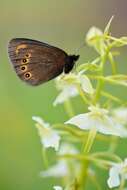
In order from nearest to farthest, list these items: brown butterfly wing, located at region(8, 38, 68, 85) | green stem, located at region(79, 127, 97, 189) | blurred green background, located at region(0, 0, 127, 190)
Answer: green stem, located at region(79, 127, 97, 189) → brown butterfly wing, located at region(8, 38, 68, 85) → blurred green background, located at region(0, 0, 127, 190)

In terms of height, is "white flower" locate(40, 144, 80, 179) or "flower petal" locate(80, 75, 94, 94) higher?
"flower petal" locate(80, 75, 94, 94)

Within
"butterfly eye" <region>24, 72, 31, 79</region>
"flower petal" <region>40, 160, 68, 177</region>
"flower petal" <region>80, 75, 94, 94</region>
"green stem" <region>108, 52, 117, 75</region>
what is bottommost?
"flower petal" <region>40, 160, 68, 177</region>

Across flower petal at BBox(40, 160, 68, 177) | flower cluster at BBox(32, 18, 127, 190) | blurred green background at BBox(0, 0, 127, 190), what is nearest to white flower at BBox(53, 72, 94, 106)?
flower cluster at BBox(32, 18, 127, 190)

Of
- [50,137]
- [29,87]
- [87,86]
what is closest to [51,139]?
[50,137]

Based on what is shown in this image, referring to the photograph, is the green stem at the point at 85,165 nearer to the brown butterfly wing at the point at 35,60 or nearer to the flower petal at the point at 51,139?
the flower petal at the point at 51,139

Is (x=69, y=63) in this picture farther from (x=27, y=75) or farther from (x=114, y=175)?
(x=114, y=175)

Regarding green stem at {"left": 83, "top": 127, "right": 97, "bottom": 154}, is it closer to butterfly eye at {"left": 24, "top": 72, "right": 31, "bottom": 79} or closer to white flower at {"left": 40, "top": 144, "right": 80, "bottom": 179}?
white flower at {"left": 40, "top": 144, "right": 80, "bottom": 179}

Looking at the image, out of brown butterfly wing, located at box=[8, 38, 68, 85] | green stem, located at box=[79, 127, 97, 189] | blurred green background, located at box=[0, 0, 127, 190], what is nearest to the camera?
green stem, located at box=[79, 127, 97, 189]

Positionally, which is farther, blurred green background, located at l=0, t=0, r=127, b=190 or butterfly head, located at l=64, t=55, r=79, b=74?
blurred green background, located at l=0, t=0, r=127, b=190
